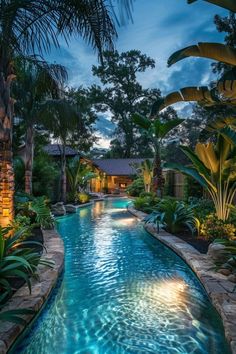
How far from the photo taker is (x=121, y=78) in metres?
48.3

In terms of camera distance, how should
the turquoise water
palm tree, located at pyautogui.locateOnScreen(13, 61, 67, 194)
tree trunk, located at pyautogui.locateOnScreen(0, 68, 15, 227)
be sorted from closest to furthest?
the turquoise water → tree trunk, located at pyautogui.locateOnScreen(0, 68, 15, 227) → palm tree, located at pyautogui.locateOnScreen(13, 61, 67, 194)

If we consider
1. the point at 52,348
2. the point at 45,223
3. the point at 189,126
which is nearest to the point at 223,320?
the point at 52,348

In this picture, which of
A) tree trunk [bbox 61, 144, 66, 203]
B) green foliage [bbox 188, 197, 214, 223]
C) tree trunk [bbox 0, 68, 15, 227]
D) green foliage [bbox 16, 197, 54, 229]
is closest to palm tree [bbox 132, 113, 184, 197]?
green foliage [bbox 188, 197, 214, 223]

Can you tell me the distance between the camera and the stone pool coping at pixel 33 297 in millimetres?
3107

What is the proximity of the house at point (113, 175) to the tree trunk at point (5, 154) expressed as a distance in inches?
1308

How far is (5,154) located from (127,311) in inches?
168

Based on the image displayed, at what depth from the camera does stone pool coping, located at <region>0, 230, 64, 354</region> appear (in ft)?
10.2

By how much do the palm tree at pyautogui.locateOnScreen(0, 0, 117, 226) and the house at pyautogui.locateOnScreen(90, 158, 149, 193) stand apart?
33.4 m

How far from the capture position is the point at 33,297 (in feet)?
13.4

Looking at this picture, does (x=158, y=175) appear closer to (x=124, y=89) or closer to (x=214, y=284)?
(x=214, y=284)

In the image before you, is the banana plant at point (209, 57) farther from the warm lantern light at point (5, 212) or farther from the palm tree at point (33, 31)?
the warm lantern light at point (5, 212)

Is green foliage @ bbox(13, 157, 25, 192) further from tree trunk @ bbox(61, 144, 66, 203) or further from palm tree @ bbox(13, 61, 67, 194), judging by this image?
tree trunk @ bbox(61, 144, 66, 203)

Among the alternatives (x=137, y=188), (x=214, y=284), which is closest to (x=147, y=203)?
(x=214, y=284)

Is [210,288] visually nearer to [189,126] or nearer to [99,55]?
[99,55]
